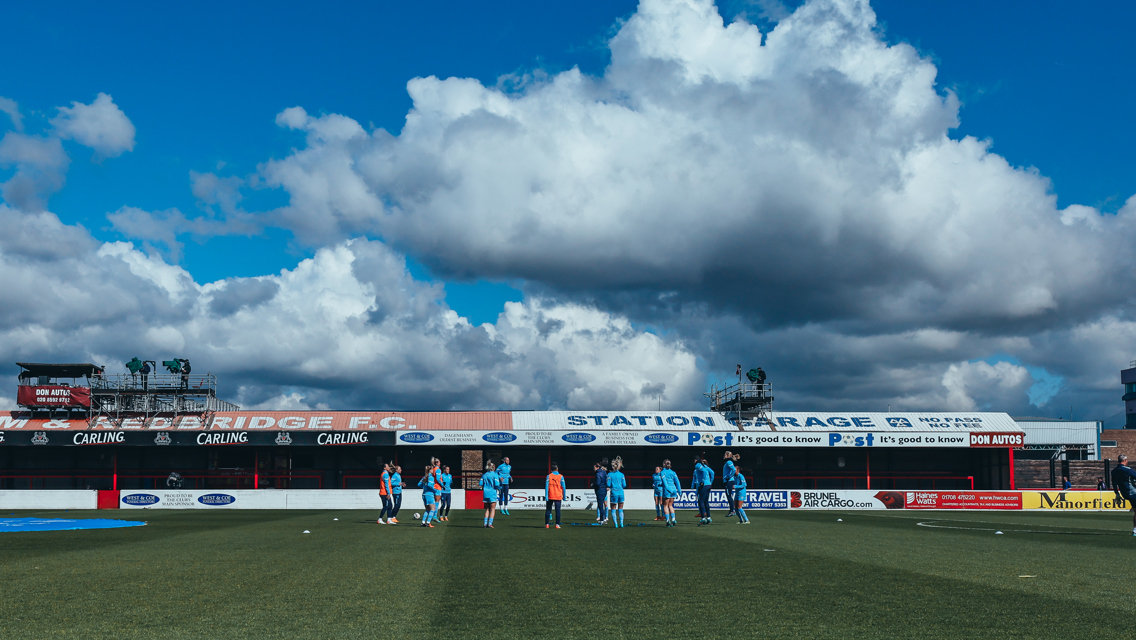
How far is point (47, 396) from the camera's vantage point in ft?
172

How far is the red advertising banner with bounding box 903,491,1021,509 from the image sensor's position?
39.8m

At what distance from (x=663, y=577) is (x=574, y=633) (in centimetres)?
411

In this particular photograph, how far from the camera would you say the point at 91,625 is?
7816 millimetres

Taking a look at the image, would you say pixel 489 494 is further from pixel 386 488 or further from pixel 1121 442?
pixel 1121 442

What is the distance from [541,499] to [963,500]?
19.4m

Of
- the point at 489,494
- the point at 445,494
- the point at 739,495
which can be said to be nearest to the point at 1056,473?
the point at 739,495

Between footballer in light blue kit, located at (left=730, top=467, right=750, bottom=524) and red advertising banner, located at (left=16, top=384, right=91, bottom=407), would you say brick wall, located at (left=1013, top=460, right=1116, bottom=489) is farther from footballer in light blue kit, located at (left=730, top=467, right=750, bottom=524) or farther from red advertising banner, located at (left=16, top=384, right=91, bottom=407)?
red advertising banner, located at (left=16, top=384, right=91, bottom=407)

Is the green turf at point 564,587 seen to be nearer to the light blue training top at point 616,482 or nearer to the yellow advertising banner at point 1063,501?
the light blue training top at point 616,482

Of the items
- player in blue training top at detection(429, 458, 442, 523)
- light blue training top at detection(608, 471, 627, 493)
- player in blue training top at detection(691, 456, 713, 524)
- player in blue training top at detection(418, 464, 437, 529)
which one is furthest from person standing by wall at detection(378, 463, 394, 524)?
player in blue training top at detection(691, 456, 713, 524)

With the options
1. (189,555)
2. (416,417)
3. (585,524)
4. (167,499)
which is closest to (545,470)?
(416,417)

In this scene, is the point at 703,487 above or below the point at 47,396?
below

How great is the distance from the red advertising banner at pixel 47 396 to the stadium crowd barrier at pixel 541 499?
15098mm

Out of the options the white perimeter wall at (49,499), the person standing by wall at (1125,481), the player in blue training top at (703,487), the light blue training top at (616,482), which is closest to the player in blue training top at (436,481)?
the light blue training top at (616,482)

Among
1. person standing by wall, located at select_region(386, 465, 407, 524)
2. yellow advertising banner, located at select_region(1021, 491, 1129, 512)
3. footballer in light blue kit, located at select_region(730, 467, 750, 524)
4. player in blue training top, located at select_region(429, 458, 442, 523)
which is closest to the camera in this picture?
player in blue training top, located at select_region(429, 458, 442, 523)
